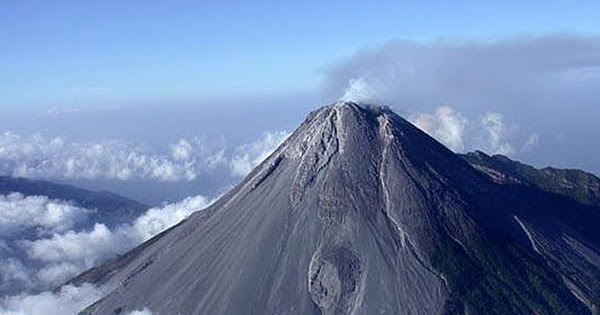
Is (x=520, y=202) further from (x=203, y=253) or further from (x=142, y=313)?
(x=142, y=313)

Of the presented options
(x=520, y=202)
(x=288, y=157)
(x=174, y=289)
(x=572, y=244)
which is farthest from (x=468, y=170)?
(x=174, y=289)

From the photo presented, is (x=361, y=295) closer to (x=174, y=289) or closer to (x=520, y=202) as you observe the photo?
(x=174, y=289)

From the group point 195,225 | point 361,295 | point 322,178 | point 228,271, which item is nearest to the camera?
point 361,295

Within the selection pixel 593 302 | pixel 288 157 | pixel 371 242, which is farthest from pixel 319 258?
pixel 593 302

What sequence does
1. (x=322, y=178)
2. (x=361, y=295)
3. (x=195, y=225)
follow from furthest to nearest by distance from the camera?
1. (x=195, y=225)
2. (x=322, y=178)
3. (x=361, y=295)

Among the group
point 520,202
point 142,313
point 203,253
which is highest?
point 520,202

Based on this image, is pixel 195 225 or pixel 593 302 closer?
pixel 593 302

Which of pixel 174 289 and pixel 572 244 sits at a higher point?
pixel 572 244
